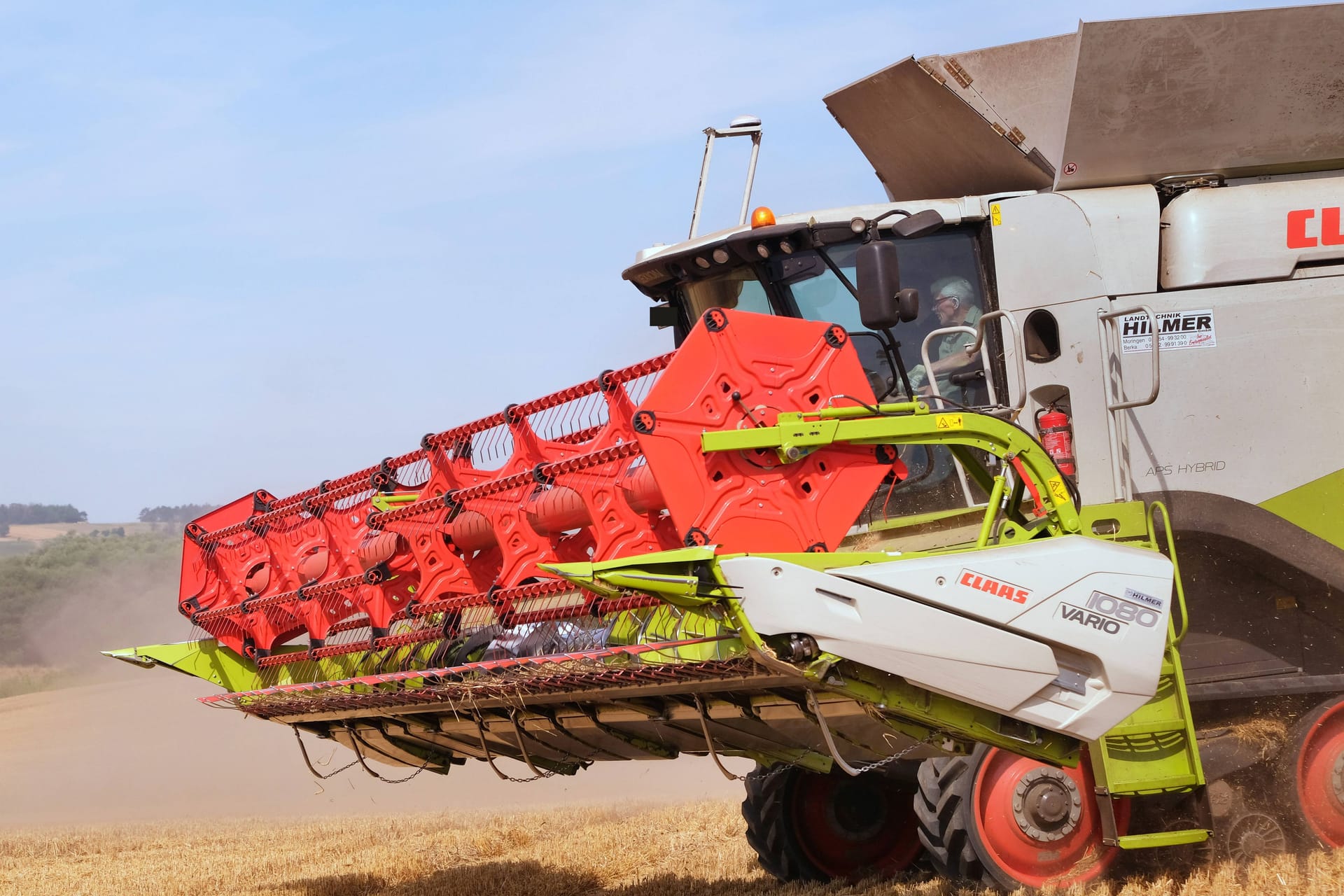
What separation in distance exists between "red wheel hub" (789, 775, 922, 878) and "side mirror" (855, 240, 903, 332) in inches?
110

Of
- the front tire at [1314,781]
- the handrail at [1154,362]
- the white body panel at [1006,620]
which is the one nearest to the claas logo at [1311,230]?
the handrail at [1154,362]

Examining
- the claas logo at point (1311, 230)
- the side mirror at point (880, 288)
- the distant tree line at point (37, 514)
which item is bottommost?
the distant tree line at point (37, 514)

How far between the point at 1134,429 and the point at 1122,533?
69 cm

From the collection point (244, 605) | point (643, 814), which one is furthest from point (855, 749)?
point (643, 814)

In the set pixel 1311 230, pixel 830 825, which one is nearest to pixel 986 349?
pixel 1311 230

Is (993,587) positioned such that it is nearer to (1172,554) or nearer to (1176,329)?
(1172,554)

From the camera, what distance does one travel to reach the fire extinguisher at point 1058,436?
4.91 metres

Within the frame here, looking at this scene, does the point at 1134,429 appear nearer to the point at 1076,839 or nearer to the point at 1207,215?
the point at 1207,215

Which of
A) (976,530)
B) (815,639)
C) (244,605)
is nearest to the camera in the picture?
(815,639)

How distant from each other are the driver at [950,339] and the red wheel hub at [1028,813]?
137 cm

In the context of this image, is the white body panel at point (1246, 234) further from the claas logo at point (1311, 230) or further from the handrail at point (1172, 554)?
the handrail at point (1172, 554)

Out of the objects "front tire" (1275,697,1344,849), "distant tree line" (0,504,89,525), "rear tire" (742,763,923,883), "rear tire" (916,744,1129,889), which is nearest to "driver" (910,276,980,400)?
"rear tire" (916,744,1129,889)

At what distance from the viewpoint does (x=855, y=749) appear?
4.49 meters

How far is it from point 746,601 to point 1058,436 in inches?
72.6
